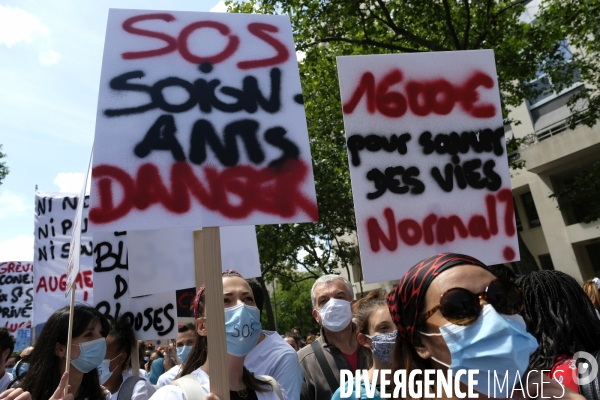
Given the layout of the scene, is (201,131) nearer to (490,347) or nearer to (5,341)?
(490,347)

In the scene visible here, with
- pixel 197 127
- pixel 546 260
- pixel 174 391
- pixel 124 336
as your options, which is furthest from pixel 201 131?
pixel 546 260

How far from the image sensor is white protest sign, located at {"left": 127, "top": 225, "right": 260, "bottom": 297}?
14.6 ft

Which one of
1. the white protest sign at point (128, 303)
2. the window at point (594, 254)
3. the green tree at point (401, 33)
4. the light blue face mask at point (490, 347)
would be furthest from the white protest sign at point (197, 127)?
the window at point (594, 254)

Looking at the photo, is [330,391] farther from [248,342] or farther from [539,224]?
[539,224]

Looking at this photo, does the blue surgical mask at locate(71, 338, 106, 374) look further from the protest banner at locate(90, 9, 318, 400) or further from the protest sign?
the protest sign

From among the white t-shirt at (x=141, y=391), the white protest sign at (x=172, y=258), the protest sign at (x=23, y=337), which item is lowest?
the white t-shirt at (x=141, y=391)

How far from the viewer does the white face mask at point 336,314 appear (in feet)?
13.4

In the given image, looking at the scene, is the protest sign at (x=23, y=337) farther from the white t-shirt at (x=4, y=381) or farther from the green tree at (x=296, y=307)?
the green tree at (x=296, y=307)

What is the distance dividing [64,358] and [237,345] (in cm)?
133

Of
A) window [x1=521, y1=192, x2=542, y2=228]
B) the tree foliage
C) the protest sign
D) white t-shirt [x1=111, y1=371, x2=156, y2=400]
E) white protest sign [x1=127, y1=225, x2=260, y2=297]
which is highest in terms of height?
the tree foliage

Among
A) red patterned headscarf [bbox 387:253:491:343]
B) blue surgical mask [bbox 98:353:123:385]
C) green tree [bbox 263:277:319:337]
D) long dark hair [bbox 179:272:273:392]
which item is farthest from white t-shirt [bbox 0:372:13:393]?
green tree [bbox 263:277:319:337]

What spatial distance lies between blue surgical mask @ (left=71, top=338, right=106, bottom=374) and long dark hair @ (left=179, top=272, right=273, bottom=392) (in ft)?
2.91

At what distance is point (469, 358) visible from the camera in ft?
5.77

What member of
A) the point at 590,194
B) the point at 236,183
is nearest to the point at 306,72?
the point at 590,194
